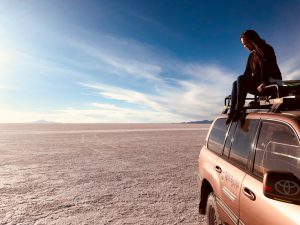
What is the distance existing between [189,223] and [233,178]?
238 cm

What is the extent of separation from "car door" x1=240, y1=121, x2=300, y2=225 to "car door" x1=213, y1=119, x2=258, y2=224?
16 cm

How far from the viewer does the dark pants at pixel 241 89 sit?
145 inches

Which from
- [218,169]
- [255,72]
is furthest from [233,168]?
[255,72]

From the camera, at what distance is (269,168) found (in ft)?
8.11

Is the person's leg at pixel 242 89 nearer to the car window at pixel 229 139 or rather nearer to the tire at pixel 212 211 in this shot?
the car window at pixel 229 139

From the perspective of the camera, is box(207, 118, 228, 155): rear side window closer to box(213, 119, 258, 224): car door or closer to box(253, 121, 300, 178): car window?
box(213, 119, 258, 224): car door

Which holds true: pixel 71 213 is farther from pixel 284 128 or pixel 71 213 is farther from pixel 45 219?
pixel 284 128

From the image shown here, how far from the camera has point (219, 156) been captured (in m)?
3.89

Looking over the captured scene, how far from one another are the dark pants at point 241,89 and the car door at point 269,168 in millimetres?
958

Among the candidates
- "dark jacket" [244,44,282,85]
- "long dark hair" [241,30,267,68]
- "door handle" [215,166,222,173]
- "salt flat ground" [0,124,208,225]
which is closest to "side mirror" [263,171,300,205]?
"door handle" [215,166,222,173]

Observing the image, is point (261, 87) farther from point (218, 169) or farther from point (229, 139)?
point (218, 169)

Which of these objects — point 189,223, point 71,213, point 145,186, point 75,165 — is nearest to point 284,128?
point 189,223

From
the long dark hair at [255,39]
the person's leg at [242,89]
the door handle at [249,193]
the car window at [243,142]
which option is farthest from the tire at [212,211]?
the long dark hair at [255,39]

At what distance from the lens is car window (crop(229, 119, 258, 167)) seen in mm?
2912
